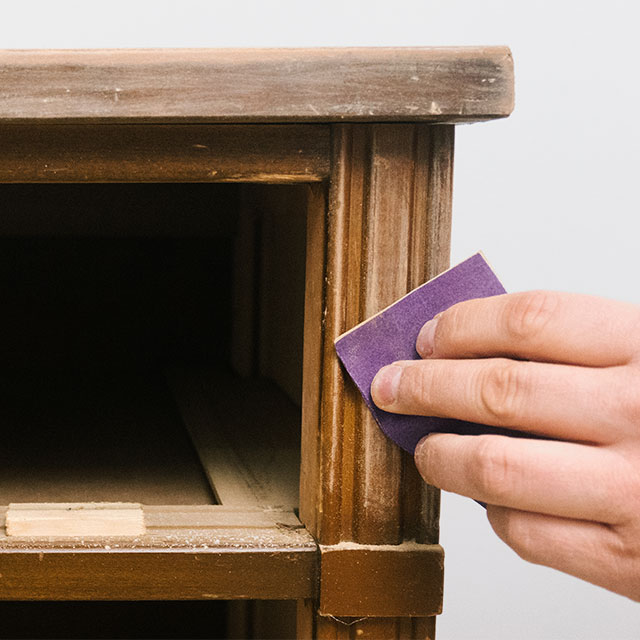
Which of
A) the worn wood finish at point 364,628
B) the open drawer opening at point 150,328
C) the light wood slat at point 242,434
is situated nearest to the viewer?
the worn wood finish at point 364,628

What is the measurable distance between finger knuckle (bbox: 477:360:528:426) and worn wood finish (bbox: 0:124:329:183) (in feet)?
0.52

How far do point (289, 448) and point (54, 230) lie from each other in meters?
0.63

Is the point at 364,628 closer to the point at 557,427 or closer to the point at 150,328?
the point at 557,427

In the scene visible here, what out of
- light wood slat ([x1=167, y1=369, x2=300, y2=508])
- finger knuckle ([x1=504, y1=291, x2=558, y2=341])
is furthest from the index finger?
light wood slat ([x1=167, y1=369, x2=300, y2=508])

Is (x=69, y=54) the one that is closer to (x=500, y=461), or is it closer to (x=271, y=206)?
(x=500, y=461)

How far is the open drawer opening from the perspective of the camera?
0.82 meters

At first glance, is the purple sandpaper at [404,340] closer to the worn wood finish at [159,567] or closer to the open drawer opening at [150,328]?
the worn wood finish at [159,567]

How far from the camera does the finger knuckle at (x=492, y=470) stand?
1.47 ft

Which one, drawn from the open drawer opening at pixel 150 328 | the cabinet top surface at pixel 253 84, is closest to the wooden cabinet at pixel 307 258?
the cabinet top surface at pixel 253 84

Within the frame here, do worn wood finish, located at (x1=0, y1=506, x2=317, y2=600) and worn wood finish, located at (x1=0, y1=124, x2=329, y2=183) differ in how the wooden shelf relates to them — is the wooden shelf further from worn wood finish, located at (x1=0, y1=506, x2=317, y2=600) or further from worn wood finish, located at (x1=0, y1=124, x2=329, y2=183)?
worn wood finish, located at (x1=0, y1=124, x2=329, y2=183)

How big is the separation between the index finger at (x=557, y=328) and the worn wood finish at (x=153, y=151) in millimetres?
136

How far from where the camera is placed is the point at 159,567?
52 cm

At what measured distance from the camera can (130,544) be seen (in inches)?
20.7

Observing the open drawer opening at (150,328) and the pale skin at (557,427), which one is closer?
the pale skin at (557,427)
